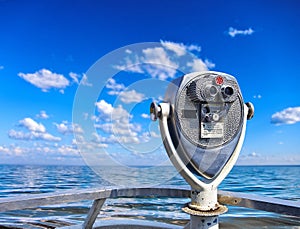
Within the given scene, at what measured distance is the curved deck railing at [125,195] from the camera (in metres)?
1.60

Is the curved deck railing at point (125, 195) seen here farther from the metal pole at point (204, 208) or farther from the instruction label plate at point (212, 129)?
the instruction label plate at point (212, 129)

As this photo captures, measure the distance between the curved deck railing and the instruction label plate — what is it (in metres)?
0.41

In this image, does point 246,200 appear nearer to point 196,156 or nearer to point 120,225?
point 196,156

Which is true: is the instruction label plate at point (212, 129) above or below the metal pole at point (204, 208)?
above

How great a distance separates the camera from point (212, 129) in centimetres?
175

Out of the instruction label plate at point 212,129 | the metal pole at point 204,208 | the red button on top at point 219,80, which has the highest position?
the red button on top at point 219,80

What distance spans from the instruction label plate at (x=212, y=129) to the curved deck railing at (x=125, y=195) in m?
0.41

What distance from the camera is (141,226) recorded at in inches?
94.9

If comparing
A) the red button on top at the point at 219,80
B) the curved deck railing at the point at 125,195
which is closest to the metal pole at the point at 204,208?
the curved deck railing at the point at 125,195

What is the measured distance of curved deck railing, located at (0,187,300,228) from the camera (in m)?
1.60

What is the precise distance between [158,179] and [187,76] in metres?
0.65

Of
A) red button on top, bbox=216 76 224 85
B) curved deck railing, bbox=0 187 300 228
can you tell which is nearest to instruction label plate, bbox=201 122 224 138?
red button on top, bbox=216 76 224 85

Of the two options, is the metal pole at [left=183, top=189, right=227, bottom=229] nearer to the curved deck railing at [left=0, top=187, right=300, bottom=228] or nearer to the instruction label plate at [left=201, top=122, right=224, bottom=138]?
the curved deck railing at [left=0, top=187, right=300, bottom=228]

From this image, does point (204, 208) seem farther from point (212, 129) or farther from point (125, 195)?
point (125, 195)
